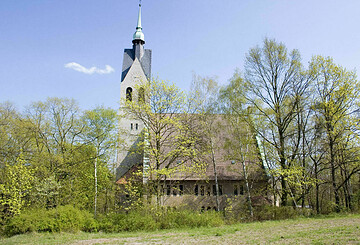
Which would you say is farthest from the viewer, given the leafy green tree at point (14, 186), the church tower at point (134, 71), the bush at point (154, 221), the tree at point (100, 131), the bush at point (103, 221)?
the church tower at point (134, 71)

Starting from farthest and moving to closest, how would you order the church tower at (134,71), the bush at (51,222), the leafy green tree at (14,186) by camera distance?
the church tower at (134,71), the leafy green tree at (14,186), the bush at (51,222)

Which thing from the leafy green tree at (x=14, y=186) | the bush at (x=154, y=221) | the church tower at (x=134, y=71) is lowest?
the bush at (x=154, y=221)

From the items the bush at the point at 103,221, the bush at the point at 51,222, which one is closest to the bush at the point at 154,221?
the bush at the point at 103,221

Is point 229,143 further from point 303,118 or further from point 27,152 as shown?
point 27,152

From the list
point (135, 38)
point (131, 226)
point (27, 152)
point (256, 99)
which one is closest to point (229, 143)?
point (256, 99)

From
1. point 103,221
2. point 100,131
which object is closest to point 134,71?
point 100,131

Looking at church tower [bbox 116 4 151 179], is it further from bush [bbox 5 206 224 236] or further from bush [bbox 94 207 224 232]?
bush [bbox 94 207 224 232]

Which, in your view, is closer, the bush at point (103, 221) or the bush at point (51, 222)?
the bush at point (51, 222)

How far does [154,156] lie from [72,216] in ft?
20.4

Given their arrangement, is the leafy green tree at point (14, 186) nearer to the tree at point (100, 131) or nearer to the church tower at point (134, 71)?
the tree at point (100, 131)

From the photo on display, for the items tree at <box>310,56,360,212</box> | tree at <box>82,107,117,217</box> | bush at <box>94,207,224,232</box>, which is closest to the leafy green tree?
bush at <box>94,207,224,232</box>

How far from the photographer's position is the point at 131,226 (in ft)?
54.9

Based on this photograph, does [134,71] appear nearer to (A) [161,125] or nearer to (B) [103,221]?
(A) [161,125]

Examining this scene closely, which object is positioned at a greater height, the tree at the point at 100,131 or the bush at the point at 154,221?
the tree at the point at 100,131
